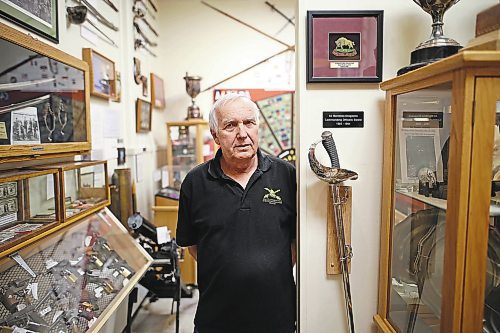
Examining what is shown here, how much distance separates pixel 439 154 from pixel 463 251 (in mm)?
332

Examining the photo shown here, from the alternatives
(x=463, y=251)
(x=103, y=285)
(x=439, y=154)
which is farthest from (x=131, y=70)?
(x=463, y=251)

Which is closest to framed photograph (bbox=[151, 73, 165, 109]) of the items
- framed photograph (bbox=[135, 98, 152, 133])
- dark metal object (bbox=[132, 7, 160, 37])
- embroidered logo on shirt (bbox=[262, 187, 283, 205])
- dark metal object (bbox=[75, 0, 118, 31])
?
framed photograph (bbox=[135, 98, 152, 133])

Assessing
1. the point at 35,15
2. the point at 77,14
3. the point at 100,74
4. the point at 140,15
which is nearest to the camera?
the point at 35,15

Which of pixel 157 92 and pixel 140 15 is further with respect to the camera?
pixel 157 92

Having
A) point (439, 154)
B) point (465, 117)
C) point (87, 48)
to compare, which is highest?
point (87, 48)

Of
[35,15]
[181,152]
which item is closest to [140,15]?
[181,152]

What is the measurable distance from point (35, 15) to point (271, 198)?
1342 millimetres

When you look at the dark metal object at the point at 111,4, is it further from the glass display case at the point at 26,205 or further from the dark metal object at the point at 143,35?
the glass display case at the point at 26,205

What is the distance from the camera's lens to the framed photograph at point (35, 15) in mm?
1497

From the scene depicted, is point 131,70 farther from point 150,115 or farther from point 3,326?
point 3,326

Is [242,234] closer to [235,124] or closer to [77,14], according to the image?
[235,124]

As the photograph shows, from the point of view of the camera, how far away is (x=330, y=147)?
4.77 ft

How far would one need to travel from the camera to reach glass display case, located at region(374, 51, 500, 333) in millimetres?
970

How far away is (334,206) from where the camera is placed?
149 centimetres
